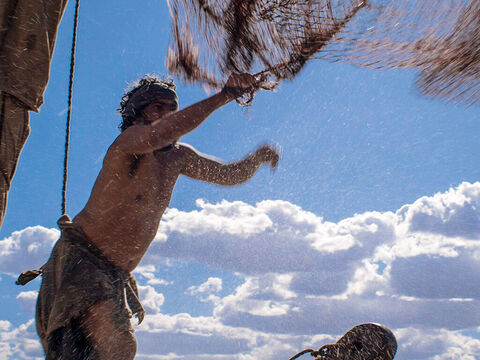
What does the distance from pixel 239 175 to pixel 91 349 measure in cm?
194

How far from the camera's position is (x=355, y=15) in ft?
6.57

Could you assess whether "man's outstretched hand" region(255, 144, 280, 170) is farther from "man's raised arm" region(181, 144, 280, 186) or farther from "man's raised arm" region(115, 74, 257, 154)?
"man's raised arm" region(115, 74, 257, 154)

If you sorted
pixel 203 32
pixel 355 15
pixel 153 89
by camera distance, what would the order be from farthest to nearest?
pixel 153 89 → pixel 203 32 → pixel 355 15

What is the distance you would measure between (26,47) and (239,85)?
1153 mm

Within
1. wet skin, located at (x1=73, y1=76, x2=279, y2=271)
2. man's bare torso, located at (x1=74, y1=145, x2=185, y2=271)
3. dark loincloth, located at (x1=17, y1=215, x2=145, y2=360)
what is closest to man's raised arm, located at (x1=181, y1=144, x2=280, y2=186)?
wet skin, located at (x1=73, y1=76, x2=279, y2=271)

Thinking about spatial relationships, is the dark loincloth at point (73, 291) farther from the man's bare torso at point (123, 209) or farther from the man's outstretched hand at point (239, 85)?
the man's outstretched hand at point (239, 85)

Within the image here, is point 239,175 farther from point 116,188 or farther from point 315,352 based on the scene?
point 315,352

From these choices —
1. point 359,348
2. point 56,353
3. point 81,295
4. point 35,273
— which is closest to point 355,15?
point 359,348

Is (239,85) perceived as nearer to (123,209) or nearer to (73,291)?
(123,209)

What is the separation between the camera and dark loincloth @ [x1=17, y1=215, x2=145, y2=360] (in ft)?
8.62

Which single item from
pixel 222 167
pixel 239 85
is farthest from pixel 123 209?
pixel 239 85

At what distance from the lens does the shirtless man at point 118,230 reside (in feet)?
8.71

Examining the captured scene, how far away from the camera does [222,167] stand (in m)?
4.04

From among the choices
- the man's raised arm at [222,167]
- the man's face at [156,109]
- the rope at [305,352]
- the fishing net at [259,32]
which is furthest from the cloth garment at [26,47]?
the man's raised arm at [222,167]
